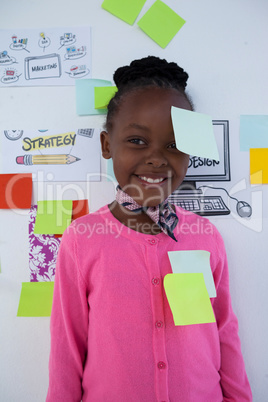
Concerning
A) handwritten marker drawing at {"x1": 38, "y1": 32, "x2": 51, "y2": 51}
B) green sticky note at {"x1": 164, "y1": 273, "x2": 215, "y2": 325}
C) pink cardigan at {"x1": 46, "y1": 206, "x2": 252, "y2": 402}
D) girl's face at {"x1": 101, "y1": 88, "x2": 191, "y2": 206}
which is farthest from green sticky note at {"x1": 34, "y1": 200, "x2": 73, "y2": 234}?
handwritten marker drawing at {"x1": 38, "y1": 32, "x2": 51, "y2": 51}


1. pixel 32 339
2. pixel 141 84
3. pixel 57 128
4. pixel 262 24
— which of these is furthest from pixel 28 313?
pixel 262 24

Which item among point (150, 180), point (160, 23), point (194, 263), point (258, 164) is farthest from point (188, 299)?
point (160, 23)

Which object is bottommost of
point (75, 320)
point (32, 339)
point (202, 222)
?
point (32, 339)

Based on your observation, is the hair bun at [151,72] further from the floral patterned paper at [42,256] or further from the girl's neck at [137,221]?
the floral patterned paper at [42,256]

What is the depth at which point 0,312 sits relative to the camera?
0.90 meters

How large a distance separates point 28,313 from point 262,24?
1188 millimetres

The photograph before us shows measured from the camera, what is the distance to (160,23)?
0.93 metres

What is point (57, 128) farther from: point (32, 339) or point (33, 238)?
point (32, 339)

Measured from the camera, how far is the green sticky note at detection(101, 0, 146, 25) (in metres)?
0.92

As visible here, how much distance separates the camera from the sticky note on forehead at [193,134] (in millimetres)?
670

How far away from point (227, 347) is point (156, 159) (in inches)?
21.1

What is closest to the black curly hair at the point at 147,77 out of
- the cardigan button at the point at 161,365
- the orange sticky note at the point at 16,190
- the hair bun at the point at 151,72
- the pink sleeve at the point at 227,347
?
the hair bun at the point at 151,72

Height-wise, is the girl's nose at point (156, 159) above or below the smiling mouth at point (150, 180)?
above

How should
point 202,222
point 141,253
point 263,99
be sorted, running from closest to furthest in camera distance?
1. point 141,253
2. point 202,222
3. point 263,99
